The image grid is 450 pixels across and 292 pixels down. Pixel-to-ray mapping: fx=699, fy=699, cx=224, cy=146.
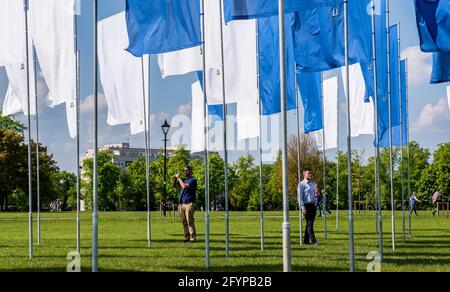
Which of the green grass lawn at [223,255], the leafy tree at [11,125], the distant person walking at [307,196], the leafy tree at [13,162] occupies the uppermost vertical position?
the leafy tree at [11,125]

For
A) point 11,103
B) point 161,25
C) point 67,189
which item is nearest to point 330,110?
point 11,103

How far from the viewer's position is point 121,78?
2408cm

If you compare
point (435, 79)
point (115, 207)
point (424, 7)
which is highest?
point (424, 7)

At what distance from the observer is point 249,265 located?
53.8ft

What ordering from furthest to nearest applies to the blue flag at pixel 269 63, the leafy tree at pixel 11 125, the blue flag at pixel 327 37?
the leafy tree at pixel 11 125
the blue flag at pixel 269 63
the blue flag at pixel 327 37

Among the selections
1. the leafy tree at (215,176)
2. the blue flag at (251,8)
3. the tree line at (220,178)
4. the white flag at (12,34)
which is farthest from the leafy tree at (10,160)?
the blue flag at (251,8)

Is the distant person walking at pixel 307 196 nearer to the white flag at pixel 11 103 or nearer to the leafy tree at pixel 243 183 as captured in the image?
the white flag at pixel 11 103

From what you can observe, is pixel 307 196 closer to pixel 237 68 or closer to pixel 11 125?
pixel 237 68

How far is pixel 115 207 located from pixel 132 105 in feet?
264

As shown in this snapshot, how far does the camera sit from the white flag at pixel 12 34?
20.0 m

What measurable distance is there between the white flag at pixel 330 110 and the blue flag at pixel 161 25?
47.2 ft

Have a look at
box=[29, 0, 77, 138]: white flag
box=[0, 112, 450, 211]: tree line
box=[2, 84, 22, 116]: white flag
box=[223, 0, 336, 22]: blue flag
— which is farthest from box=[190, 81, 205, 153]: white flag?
box=[0, 112, 450, 211]: tree line
